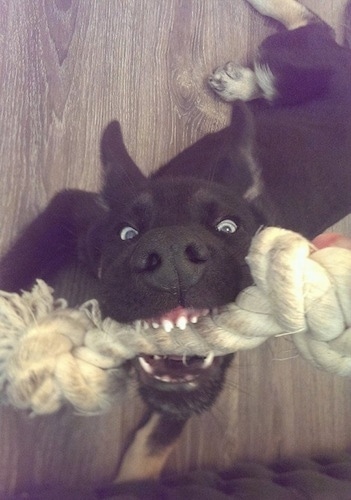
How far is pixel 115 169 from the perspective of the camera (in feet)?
4.34

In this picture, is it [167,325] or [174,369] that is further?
[174,369]

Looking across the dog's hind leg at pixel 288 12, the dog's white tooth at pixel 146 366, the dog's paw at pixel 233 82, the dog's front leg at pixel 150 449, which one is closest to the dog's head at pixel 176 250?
the dog's white tooth at pixel 146 366

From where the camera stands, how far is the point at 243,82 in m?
1.94

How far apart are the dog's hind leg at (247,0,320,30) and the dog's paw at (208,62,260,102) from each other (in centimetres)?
24

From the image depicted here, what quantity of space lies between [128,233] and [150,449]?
704 millimetres

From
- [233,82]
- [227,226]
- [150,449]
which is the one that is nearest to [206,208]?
[227,226]

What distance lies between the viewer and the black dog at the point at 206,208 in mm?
919

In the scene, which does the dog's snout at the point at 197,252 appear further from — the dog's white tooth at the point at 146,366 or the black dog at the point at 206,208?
the dog's white tooth at the point at 146,366

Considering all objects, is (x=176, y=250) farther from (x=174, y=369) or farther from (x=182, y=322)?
(x=174, y=369)

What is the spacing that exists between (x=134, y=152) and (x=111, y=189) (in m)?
0.50

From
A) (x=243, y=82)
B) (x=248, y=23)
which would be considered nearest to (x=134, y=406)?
(x=243, y=82)

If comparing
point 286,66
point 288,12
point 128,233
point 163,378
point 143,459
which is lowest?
point 143,459

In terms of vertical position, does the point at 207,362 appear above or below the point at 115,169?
below

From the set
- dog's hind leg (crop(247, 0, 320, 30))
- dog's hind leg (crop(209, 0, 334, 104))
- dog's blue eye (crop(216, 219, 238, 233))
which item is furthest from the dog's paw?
dog's blue eye (crop(216, 219, 238, 233))
